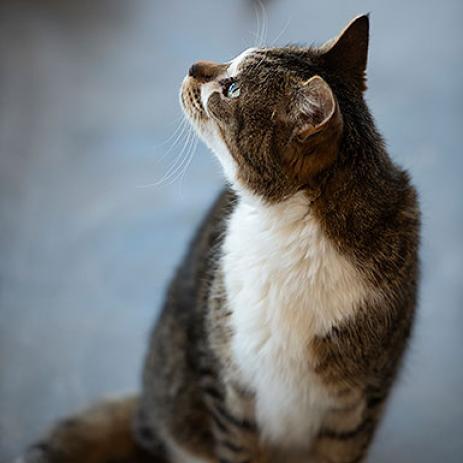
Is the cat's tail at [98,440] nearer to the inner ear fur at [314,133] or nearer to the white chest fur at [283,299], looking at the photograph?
the white chest fur at [283,299]

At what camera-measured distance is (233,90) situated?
4.29 ft

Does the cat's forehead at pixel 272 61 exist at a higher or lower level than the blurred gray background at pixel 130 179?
lower

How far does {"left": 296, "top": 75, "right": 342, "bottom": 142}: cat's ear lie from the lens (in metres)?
1.15

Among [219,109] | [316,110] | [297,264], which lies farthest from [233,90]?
[297,264]

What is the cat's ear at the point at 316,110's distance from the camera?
115 cm

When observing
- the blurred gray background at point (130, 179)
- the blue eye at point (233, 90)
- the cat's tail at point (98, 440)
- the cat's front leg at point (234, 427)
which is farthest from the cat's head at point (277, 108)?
the cat's tail at point (98, 440)

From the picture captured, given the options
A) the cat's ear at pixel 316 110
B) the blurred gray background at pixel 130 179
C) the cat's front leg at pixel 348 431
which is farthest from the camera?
the blurred gray background at pixel 130 179

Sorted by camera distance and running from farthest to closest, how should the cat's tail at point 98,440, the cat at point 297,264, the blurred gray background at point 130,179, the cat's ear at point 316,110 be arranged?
the blurred gray background at point 130,179 → the cat's tail at point 98,440 → the cat at point 297,264 → the cat's ear at point 316,110

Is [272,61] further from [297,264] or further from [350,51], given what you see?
[297,264]

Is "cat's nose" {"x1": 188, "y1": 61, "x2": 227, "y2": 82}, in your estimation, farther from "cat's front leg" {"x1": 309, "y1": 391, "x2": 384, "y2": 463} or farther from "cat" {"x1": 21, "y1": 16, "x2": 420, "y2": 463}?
"cat's front leg" {"x1": 309, "y1": 391, "x2": 384, "y2": 463}

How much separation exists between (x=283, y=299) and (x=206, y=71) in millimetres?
399

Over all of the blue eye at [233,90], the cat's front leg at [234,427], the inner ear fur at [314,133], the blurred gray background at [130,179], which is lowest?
the cat's front leg at [234,427]

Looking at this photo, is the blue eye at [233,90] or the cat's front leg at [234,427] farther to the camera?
the cat's front leg at [234,427]

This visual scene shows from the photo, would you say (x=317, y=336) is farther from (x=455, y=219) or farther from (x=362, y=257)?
(x=455, y=219)
